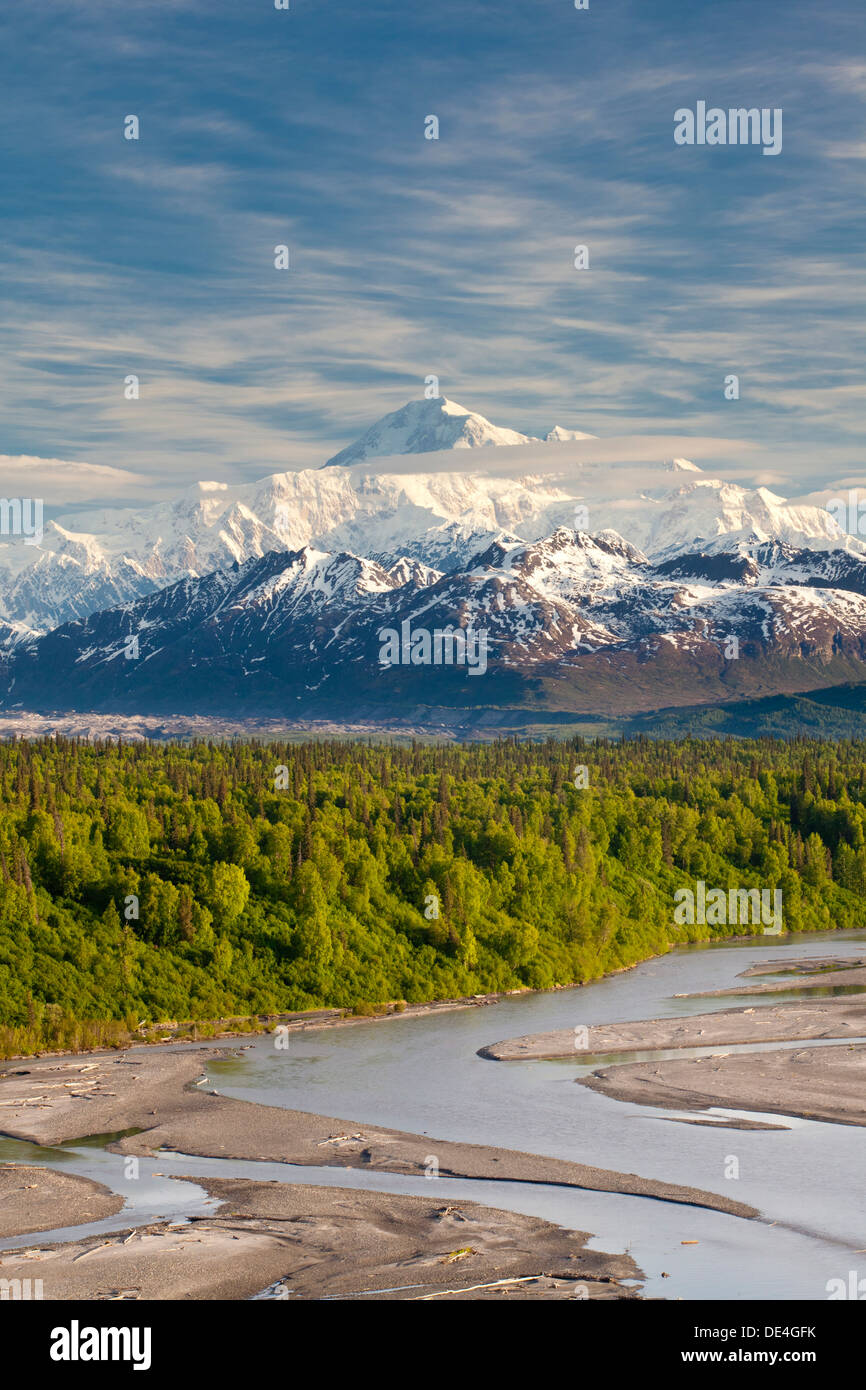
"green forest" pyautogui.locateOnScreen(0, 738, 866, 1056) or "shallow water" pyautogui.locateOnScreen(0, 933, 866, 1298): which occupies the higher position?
"green forest" pyautogui.locateOnScreen(0, 738, 866, 1056)

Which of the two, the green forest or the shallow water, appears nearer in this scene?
the shallow water

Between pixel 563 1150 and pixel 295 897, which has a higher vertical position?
pixel 295 897

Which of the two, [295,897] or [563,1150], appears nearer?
[563,1150]

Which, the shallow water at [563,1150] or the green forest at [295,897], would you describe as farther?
the green forest at [295,897]
